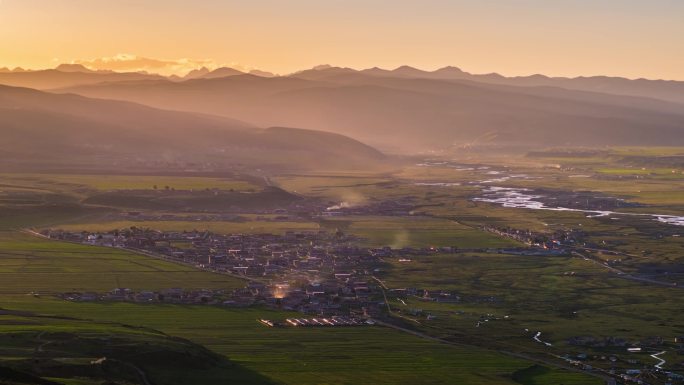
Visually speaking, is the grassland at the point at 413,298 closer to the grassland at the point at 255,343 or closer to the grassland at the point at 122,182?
the grassland at the point at 255,343

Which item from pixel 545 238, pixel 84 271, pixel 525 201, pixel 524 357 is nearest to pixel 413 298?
pixel 524 357

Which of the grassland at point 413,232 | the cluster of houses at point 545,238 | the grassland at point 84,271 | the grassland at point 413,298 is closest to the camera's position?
the grassland at point 413,298

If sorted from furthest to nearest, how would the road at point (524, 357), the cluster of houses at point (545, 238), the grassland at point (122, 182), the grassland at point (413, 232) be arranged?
the grassland at point (122, 182) < the grassland at point (413, 232) < the cluster of houses at point (545, 238) < the road at point (524, 357)

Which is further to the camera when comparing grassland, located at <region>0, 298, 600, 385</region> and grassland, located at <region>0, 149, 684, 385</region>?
grassland, located at <region>0, 149, 684, 385</region>

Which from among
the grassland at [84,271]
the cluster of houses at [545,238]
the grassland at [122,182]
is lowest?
the grassland at [84,271]

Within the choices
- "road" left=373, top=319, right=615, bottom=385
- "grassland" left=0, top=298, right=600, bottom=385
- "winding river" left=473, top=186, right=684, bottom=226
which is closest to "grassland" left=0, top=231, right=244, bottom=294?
"grassland" left=0, top=298, right=600, bottom=385

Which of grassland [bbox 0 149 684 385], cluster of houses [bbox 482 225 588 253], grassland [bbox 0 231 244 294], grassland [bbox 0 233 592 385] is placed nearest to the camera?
grassland [bbox 0 233 592 385]

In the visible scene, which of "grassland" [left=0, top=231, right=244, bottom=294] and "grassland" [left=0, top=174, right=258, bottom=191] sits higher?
"grassland" [left=0, top=174, right=258, bottom=191]

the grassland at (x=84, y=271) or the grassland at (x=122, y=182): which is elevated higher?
the grassland at (x=122, y=182)

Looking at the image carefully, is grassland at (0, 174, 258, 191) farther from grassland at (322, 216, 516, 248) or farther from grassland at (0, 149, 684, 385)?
grassland at (322, 216, 516, 248)

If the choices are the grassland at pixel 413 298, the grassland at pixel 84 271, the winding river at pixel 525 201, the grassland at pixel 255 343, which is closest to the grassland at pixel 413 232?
the grassland at pixel 413 298

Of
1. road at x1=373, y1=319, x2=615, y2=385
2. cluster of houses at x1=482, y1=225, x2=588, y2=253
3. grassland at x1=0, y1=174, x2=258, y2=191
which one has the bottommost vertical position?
road at x1=373, y1=319, x2=615, y2=385

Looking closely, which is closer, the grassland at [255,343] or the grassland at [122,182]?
the grassland at [255,343]
